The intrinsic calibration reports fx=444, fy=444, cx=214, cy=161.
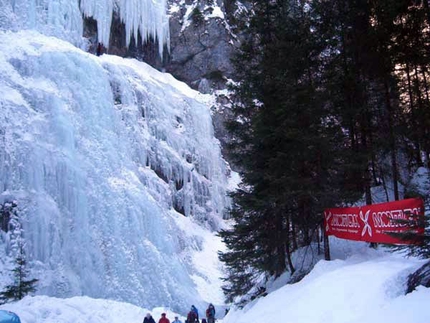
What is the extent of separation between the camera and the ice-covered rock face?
1738cm

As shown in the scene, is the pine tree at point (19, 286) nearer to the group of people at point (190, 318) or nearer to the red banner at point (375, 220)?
the group of people at point (190, 318)

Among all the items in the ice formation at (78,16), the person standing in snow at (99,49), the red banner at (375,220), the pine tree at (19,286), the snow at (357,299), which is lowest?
the pine tree at (19,286)

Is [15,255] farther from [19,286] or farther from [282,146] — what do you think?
[282,146]

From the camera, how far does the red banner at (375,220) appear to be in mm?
8296

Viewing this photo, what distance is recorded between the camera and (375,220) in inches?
398

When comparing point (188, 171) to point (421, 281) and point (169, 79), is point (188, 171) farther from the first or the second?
point (421, 281)

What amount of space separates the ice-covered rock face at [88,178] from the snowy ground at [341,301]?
352cm

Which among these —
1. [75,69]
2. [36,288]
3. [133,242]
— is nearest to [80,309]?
[36,288]

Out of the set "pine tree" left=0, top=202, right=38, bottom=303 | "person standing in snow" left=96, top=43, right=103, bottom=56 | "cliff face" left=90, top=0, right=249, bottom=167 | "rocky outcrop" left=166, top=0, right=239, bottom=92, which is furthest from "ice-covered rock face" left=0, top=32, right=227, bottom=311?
"rocky outcrop" left=166, top=0, right=239, bottom=92

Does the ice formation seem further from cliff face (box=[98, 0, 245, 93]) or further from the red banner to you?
the red banner

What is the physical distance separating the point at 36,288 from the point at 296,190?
409 inches

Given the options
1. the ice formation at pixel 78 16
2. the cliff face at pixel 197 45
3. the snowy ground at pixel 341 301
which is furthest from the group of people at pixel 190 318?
the cliff face at pixel 197 45

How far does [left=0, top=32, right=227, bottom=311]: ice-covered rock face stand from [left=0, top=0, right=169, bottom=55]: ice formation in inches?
58.5

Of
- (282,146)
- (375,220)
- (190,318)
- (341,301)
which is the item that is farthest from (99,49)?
(341,301)
